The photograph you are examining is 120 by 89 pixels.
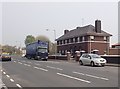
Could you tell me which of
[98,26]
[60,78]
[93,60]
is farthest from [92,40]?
[60,78]

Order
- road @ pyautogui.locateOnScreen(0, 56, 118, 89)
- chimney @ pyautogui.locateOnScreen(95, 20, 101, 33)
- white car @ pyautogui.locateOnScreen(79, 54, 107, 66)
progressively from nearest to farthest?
road @ pyautogui.locateOnScreen(0, 56, 118, 89), white car @ pyautogui.locateOnScreen(79, 54, 107, 66), chimney @ pyautogui.locateOnScreen(95, 20, 101, 33)

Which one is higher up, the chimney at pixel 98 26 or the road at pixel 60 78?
the chimney at pixel 98 26

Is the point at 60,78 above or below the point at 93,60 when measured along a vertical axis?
below

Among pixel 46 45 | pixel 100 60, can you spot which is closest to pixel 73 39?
pixel 46 45

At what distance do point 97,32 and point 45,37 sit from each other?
209 feet

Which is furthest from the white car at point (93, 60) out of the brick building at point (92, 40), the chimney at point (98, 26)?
the chimney at point (98, 26)

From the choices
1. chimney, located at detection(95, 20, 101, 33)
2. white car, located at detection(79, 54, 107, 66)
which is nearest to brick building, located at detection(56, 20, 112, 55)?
chimney, located at detection(95, 20, 101, 33)

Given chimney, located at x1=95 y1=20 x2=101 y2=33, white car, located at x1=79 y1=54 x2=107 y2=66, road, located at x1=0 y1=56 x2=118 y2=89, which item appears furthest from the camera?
chimney, located at x1=95 y1=20 x2=101 y2=33

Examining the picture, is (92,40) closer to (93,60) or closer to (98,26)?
(98,26)

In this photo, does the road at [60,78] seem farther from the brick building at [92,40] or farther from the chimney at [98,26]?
the chimney at [98,26]

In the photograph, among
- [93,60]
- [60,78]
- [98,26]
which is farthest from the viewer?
[98,26]

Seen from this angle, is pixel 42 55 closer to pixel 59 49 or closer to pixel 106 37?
pixel 106 37

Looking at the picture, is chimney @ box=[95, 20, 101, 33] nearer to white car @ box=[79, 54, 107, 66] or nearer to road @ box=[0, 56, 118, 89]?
white car @ box=[79, 54, 107, 66]

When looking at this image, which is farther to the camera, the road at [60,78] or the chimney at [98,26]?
the chimney at [98,26]
